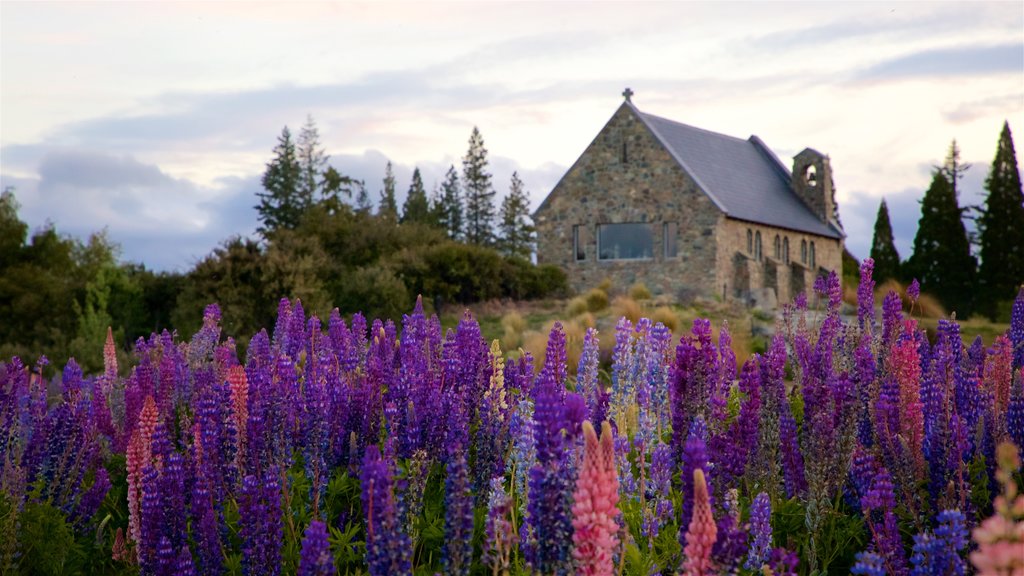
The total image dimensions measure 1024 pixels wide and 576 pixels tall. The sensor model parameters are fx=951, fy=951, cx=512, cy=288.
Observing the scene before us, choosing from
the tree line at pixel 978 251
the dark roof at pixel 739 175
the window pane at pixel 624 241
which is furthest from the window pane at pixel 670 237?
the tree line at pixel 978 251

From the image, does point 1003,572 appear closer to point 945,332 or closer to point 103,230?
point 945,332

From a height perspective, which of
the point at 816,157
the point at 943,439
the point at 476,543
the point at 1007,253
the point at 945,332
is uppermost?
the point at 816,157

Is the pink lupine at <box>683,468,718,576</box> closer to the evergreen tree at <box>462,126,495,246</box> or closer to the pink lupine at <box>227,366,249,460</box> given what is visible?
the pink lupine at <box>227,366,249,460</box>

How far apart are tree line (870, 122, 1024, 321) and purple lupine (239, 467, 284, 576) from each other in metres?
43.3

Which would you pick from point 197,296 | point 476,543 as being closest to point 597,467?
point 476,543

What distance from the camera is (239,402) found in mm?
4727

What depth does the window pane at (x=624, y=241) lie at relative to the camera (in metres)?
39.5

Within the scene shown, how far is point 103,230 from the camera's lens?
54.9 m

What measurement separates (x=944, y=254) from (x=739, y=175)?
9.91 m

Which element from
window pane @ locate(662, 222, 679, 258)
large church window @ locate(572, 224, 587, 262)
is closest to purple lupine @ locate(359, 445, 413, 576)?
window pane @ locate(662, 222, 679, 258)

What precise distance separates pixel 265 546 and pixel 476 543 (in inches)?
49.5

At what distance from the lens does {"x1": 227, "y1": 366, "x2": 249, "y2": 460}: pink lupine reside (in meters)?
4.70

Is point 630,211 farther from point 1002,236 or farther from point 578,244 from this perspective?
point 1002,236

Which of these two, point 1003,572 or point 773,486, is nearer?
point 1003,572
